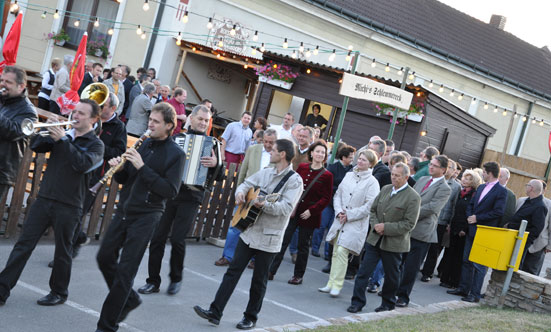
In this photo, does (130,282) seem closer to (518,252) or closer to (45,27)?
(518,252)

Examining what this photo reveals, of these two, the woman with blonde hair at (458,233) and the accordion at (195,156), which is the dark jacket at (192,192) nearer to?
the accordion at (195,156)

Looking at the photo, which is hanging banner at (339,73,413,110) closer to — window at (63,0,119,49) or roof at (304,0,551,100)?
window at (63,0,119,49)

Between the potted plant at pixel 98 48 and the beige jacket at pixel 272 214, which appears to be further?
the potted plant at pixel 98 48

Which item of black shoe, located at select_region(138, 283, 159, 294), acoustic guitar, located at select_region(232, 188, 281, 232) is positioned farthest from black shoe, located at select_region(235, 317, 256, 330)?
black shoe, located at select_region(138, 283, 159, 294)

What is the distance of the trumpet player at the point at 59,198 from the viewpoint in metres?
5.62

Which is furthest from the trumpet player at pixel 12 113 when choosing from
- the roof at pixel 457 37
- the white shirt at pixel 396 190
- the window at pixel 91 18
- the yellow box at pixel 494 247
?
the roof at pixel 457 37

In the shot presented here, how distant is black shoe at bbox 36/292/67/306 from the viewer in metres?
5.86

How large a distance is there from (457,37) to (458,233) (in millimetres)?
22563

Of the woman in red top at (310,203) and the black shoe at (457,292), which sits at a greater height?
the woman in red top at (310,203)

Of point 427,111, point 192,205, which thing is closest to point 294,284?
point 192,205

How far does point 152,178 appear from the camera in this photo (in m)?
5.45

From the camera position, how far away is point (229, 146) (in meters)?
12.5

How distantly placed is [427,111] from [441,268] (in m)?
6.26

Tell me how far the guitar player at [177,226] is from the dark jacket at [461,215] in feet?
17.7
